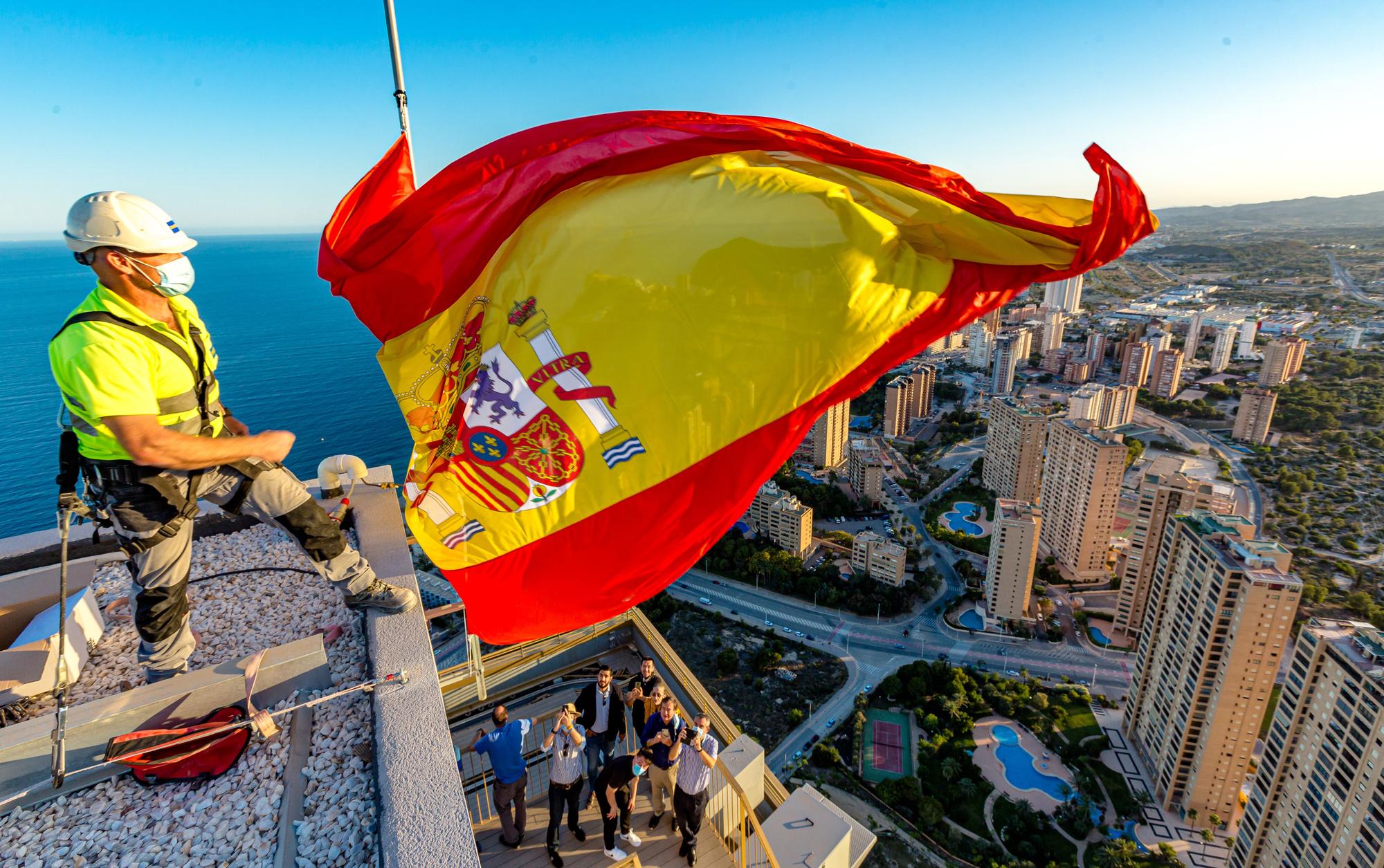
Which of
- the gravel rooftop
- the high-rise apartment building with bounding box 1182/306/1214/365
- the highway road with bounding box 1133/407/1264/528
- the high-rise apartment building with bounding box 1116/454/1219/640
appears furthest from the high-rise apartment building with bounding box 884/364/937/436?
the gravel rooftop

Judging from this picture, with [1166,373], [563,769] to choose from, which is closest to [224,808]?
[563,769]

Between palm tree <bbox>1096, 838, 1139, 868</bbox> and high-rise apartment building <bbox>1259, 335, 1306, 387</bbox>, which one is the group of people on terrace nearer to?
palm tree <bbox>1096, 838, 1139, 868</bbox>

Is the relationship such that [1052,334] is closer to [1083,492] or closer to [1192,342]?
[1192,342]

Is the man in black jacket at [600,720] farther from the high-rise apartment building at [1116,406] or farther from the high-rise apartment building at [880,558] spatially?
the high-rise apartment building at [1116,406]

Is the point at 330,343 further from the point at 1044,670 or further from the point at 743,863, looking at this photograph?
the point at 743,863

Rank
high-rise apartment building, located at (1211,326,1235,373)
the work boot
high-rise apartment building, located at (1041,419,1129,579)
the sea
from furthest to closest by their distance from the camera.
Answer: high-rise apartment building, located at (1211,326,1235,373) < the sea < high-rise apartment building, located at (1041,419,1129,579) < the work boot

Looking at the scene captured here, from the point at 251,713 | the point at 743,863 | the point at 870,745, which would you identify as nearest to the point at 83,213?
the point at 251,713

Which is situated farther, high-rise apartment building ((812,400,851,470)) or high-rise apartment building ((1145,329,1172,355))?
high-rise apartment building ((1145,329,1172,355))
